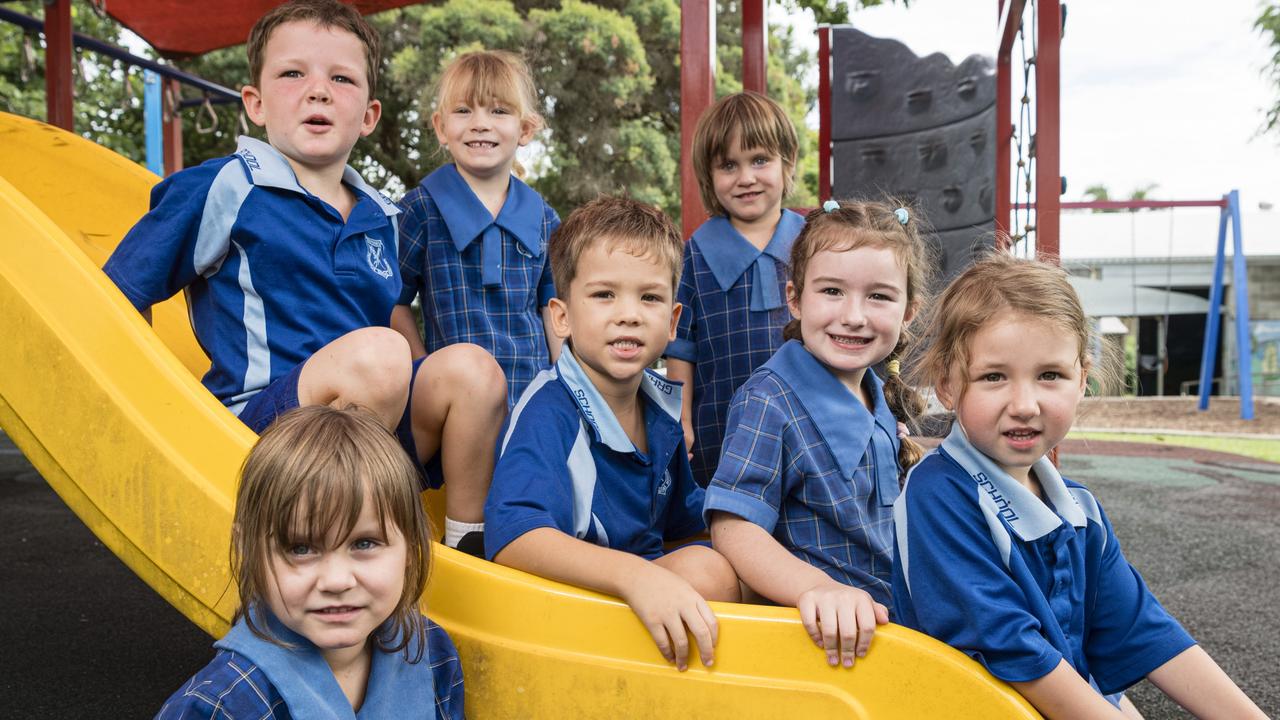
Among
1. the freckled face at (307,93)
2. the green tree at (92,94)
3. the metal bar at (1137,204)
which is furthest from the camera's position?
the green tree at (92,94)

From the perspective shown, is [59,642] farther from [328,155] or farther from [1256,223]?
[1256,223]

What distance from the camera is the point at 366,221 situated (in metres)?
1.54

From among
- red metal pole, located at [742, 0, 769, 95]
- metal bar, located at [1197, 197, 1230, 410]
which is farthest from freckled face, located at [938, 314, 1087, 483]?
metal bar, located at [1197, 197, 1230, 410]

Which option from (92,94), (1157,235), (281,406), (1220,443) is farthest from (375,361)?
(1157,235)

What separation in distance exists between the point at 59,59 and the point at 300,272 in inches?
88.2

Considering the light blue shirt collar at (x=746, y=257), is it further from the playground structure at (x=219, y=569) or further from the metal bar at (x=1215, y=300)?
the metal bar at (x=1215, y=300)

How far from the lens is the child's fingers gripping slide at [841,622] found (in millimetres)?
990

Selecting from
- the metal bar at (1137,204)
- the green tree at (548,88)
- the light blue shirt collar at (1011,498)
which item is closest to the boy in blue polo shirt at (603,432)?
the light blue shirt collar at (1011,498)

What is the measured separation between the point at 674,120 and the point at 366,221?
8.45m

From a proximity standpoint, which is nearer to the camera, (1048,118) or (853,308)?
(853,308)

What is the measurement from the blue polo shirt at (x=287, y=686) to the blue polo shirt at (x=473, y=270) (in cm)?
82

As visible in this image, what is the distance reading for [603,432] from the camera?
1.25 metres

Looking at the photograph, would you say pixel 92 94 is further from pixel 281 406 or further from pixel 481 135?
pixel 281 406

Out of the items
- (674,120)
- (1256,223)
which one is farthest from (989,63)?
(1256,223)
